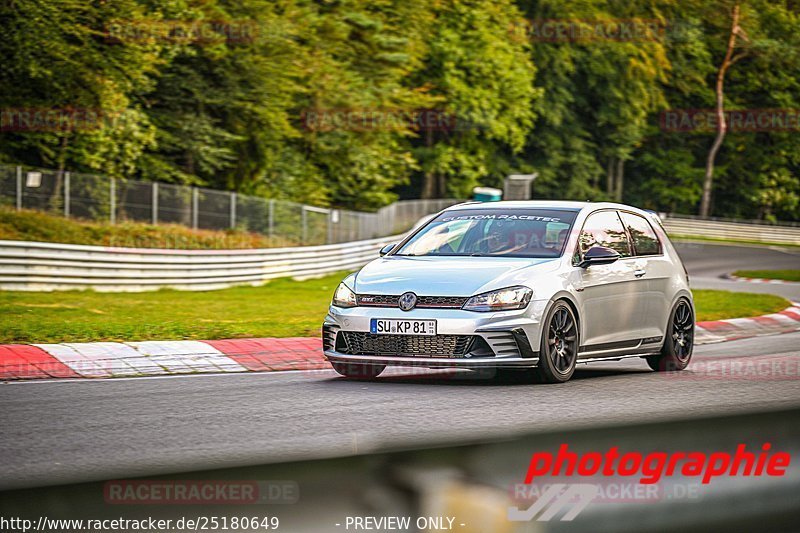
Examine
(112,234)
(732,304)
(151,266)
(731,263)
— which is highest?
(112,234)

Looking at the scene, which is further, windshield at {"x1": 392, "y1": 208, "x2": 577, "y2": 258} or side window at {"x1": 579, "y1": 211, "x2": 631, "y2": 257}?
side window at {"x1": 579, "y1": 211, "x2": 631, "y2": 257}

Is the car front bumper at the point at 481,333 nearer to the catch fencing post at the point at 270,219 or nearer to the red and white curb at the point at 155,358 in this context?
the red and white curb at the point at 155,358

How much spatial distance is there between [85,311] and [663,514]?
14663 mm

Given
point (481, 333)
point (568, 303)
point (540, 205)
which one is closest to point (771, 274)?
point (540, 205)

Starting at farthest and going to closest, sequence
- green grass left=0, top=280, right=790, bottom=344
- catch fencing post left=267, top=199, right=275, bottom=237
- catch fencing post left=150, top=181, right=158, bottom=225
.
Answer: catch fencing post left=267, top=199, right=275, bottom=237, catch fencing post left=150, top=181, right=158, bottom=225, green grass left=0, top=280, right=790, bottom=344

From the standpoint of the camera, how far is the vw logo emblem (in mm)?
Result: 10000

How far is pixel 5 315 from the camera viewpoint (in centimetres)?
1600

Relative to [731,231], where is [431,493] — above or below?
above

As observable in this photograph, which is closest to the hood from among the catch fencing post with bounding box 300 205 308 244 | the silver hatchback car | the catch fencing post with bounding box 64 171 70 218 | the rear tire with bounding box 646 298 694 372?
the silver hatchback car

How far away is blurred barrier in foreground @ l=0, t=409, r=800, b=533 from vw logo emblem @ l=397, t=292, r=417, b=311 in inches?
250

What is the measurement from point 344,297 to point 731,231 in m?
60.4

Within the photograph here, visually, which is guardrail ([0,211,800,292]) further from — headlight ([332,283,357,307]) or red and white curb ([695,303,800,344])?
headlight ([332,283,357,307])

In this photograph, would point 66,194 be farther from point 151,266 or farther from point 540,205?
point 540,205

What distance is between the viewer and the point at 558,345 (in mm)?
10414
